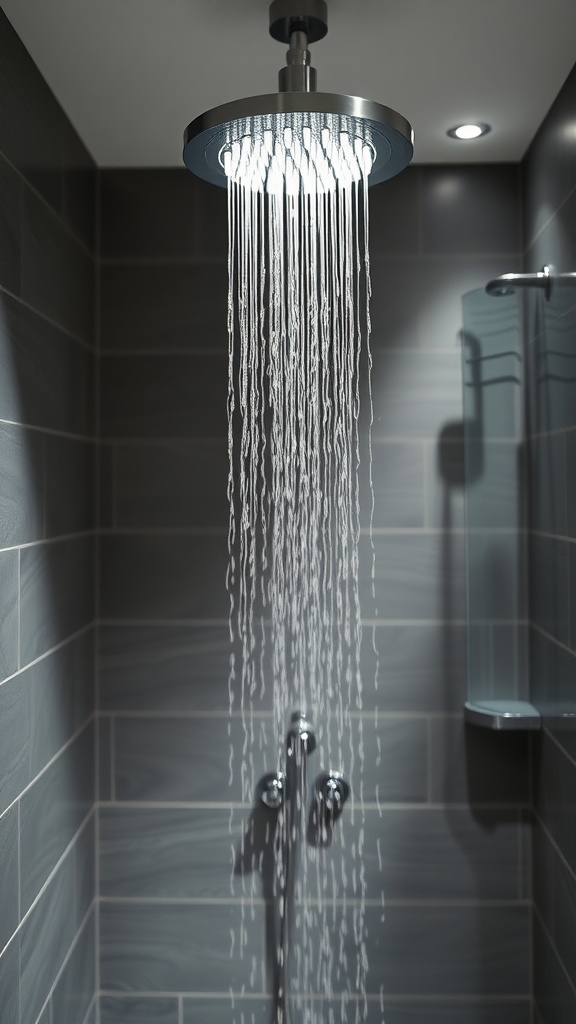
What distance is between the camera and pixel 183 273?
6.32 feet

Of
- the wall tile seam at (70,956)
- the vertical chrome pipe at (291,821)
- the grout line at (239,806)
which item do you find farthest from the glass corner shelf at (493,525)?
the wall tile seam at (70,956)

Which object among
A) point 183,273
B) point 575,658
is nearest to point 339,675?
point 575,658

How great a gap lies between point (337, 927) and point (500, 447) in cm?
110

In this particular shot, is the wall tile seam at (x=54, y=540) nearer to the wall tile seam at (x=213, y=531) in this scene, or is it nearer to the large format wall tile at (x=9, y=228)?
the wall tile seam at (x=213, y=531)

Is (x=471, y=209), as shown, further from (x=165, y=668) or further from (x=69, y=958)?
(x=69, y=958)

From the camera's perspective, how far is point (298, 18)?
128 cm

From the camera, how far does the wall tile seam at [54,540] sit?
4.61 ft

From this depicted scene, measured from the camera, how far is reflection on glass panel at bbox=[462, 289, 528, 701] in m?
1.85

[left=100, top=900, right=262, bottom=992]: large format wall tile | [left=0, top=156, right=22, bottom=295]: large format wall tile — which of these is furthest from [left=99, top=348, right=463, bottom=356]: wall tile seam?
[left=100, top=900, right=262, bottom=992]: large format wall tile

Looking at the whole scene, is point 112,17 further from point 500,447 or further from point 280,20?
point 500,447

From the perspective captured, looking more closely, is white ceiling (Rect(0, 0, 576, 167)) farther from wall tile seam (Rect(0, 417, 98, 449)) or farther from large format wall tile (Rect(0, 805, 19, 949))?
large format wall tile (Rect(0, 805, 19, 949))

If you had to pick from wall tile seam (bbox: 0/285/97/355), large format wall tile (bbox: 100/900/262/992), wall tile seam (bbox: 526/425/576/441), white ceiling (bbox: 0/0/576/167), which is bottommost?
large format wall tile (bbox: 100/900/262/992)

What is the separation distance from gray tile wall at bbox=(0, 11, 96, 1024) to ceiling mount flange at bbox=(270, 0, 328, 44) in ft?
1.40

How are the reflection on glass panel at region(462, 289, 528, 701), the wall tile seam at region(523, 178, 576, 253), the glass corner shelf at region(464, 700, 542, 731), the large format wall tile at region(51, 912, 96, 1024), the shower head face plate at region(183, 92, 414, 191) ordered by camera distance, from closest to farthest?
the shower head face plate at region(183, 92, 414, 191) < the wall tile seam at region(523, 178, 576, 253) < the large format wall tile at region(51, 912, 96, 1024) < the glass corner shelf at region(464, 700, 542, 731) < the reflection on glass panel at region(462, 289, 528, 701)
